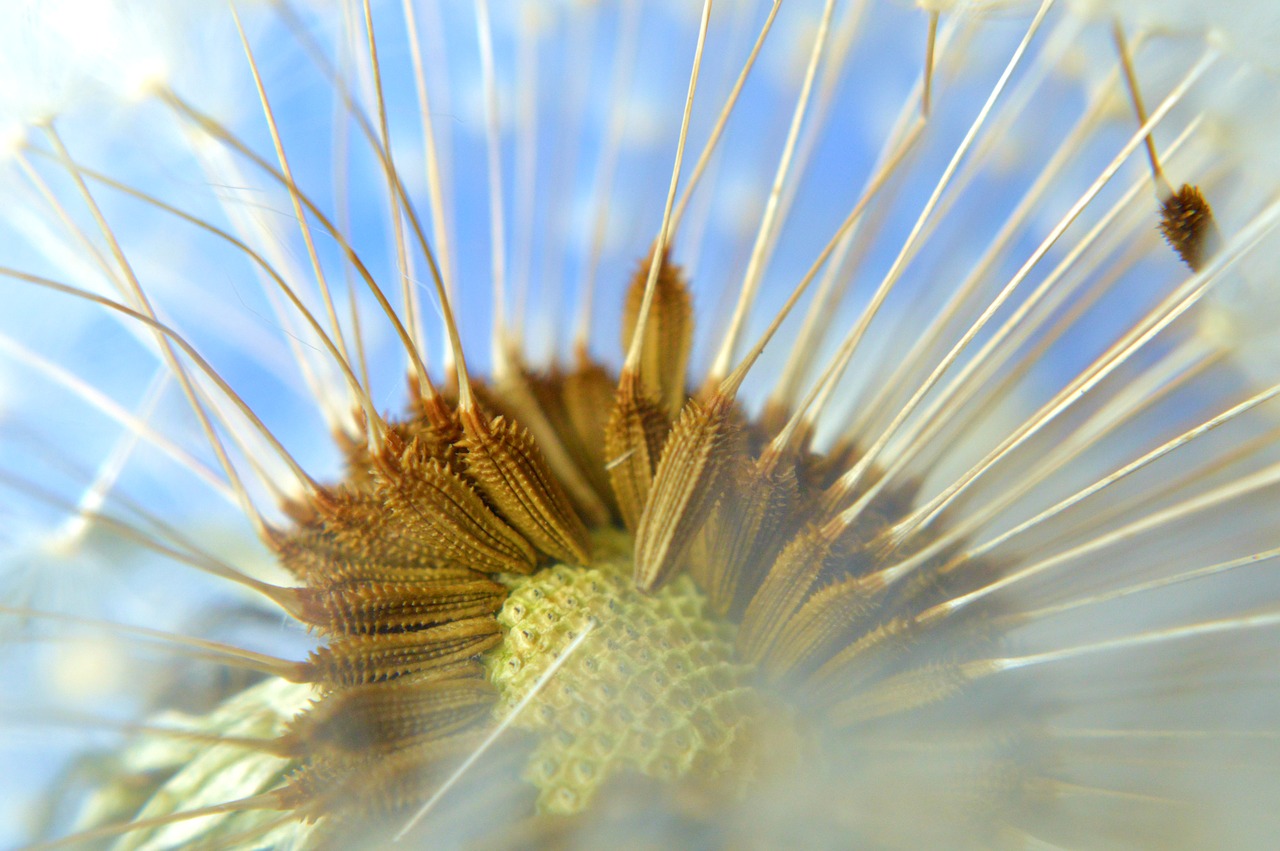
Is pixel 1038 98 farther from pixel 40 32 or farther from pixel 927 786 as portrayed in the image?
pixel 40 32

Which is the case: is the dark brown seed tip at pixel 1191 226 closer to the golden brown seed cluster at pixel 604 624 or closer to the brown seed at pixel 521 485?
the golden brown seed cluster at pixel 604 624

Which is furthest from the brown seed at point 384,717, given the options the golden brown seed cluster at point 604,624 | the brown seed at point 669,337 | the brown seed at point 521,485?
the brown seed at point 669,337

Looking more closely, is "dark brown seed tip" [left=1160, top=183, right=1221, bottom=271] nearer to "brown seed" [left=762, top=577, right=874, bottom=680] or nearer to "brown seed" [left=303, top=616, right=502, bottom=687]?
"brown seed" [left=762, top=577, right=874, bottom=680]

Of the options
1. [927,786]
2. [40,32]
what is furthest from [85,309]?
[927,786]

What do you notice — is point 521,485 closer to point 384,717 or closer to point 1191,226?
point 384,717

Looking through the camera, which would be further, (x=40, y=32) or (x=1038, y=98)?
(x=1038, y=98)

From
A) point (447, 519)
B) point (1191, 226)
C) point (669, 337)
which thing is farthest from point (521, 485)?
point (1191, 226)
